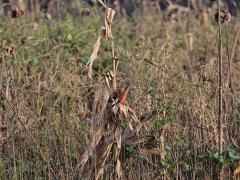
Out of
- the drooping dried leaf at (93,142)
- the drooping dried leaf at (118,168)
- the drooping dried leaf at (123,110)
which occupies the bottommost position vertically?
the drooping dried leaf at (118,168)

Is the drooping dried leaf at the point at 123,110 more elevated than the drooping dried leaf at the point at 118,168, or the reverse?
the drooping dried leaf at the point at 123,110

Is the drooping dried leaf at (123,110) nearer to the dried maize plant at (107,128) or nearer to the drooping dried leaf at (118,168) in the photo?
the dried maize plant at (107,128)

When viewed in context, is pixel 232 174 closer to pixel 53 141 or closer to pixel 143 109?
pixel 143 109

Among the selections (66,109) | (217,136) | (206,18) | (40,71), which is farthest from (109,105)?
(206,18)

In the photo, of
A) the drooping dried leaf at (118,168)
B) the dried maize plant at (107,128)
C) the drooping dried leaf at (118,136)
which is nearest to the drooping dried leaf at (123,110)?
the dried maize plant at (107,128)

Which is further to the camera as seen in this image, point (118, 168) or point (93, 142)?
point (118, 168)

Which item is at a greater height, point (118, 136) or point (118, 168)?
point (118, 136)

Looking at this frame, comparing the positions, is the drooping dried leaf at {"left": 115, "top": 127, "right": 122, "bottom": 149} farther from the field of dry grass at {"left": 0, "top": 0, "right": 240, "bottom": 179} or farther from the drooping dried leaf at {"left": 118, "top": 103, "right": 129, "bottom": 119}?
the drooping dried leaf at {"left": 118, "top": 103, "right": 129, "bottom": 119}

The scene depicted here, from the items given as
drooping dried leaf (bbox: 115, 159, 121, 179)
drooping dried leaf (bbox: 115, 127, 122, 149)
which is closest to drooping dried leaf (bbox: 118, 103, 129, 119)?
drooping dried leaf (bbox: 115, 127, 122, 149)

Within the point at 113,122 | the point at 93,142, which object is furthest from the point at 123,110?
the point at 93,142

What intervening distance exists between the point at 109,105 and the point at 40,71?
6.70 ft

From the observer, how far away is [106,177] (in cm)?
365

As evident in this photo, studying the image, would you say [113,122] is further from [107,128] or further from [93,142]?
[93,142]

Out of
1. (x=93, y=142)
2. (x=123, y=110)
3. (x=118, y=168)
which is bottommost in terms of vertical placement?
(x=118, y=168)
